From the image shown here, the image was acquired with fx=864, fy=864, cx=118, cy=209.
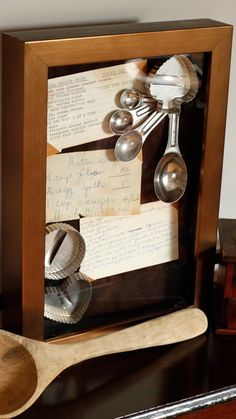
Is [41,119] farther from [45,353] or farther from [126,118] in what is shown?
[45,353]

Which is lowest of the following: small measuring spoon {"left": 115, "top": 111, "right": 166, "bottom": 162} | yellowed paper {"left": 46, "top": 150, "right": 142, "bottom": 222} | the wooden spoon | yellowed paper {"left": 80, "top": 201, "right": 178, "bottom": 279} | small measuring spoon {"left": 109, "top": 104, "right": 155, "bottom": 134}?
the wooden spoon

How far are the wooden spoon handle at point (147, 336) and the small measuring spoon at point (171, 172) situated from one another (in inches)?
5.6

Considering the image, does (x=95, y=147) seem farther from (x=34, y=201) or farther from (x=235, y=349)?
(x=235, y=349)

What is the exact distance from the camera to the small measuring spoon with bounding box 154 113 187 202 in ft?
3.28

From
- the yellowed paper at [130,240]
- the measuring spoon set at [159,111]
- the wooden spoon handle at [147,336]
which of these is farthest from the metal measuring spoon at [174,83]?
the wooden spoon handle at [147,336]

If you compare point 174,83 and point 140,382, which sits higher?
point 174,83

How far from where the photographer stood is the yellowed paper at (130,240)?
100 centimetres

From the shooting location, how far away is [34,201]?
917 mm

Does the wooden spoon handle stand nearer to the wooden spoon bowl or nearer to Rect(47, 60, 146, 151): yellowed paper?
the wooden spoon bowl

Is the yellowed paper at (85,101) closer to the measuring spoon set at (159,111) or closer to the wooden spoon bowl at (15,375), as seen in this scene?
the measuring spoon set at (159,111)

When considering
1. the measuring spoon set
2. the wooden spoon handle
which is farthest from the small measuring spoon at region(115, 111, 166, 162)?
the wooden spoon handle

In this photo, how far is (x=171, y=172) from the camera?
3.33 feet

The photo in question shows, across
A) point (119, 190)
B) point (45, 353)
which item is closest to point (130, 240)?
point (119, 190)

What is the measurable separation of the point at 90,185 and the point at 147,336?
19cm
